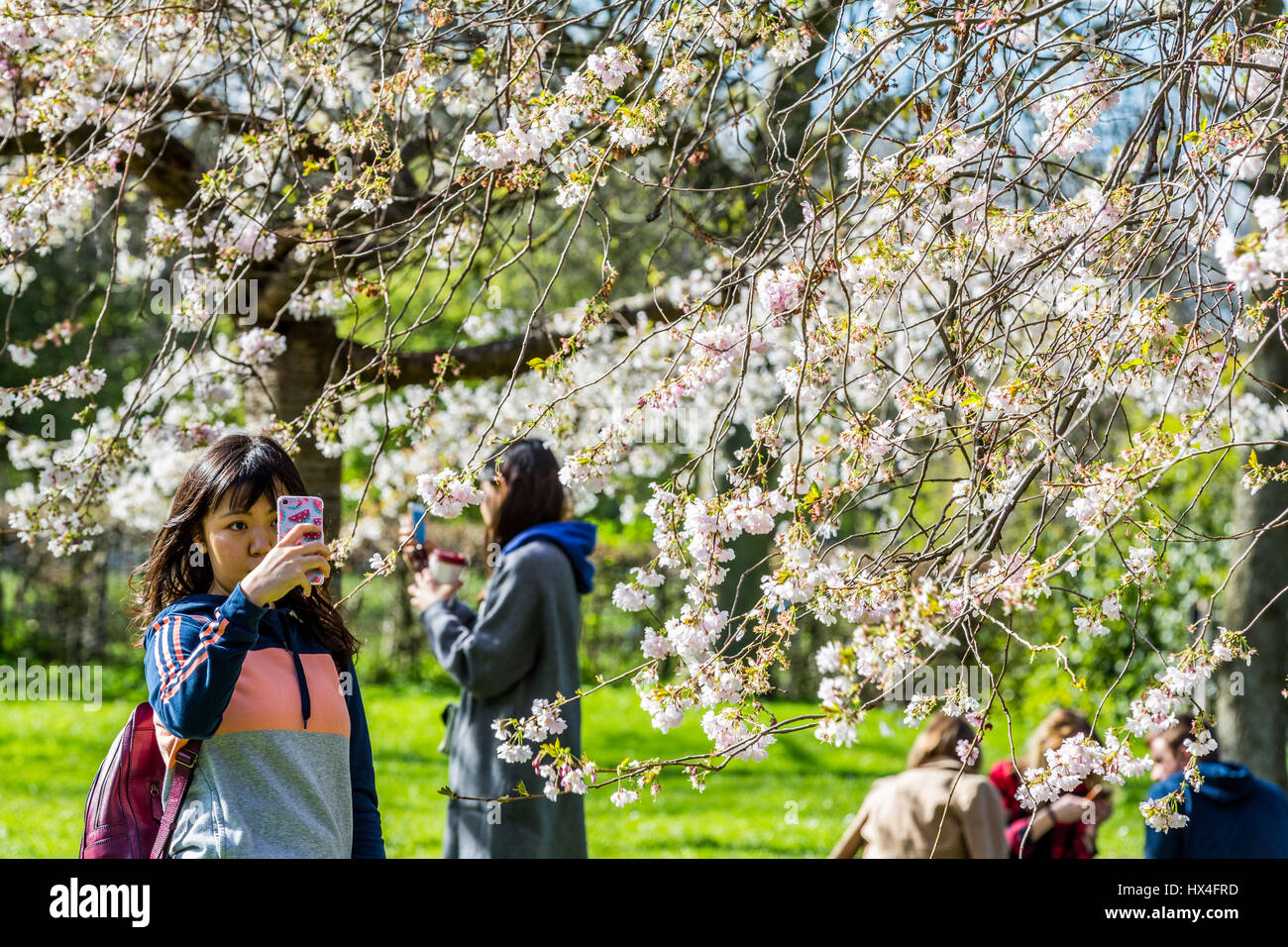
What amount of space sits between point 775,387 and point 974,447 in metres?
4.76

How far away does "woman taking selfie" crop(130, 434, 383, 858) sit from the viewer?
1873 mm

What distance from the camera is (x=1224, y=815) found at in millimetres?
3820

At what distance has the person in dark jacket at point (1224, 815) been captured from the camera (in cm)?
374

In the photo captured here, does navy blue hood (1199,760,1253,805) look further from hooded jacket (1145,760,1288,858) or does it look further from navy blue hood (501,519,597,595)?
navy blue hood (501,519,597,595)

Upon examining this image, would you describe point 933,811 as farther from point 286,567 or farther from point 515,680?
point 286,567

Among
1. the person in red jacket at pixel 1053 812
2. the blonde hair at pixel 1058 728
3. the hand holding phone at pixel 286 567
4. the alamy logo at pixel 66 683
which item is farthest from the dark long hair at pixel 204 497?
the alamy logo at pixel 66 683

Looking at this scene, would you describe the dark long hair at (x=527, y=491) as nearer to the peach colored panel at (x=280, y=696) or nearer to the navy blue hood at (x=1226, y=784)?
the peach colored panel at (x=280, y=696)

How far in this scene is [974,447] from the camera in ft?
7.22

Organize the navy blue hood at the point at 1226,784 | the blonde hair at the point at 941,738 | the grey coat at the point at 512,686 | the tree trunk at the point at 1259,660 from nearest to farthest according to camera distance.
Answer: the grey coat at the point at 512,686 → the blonde hair at the point at 941,738 → the navy blue hood at the point at 1226,784 → the tree trunk at the point at 1259,660

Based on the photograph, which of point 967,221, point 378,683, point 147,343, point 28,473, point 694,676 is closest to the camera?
point 694,676
